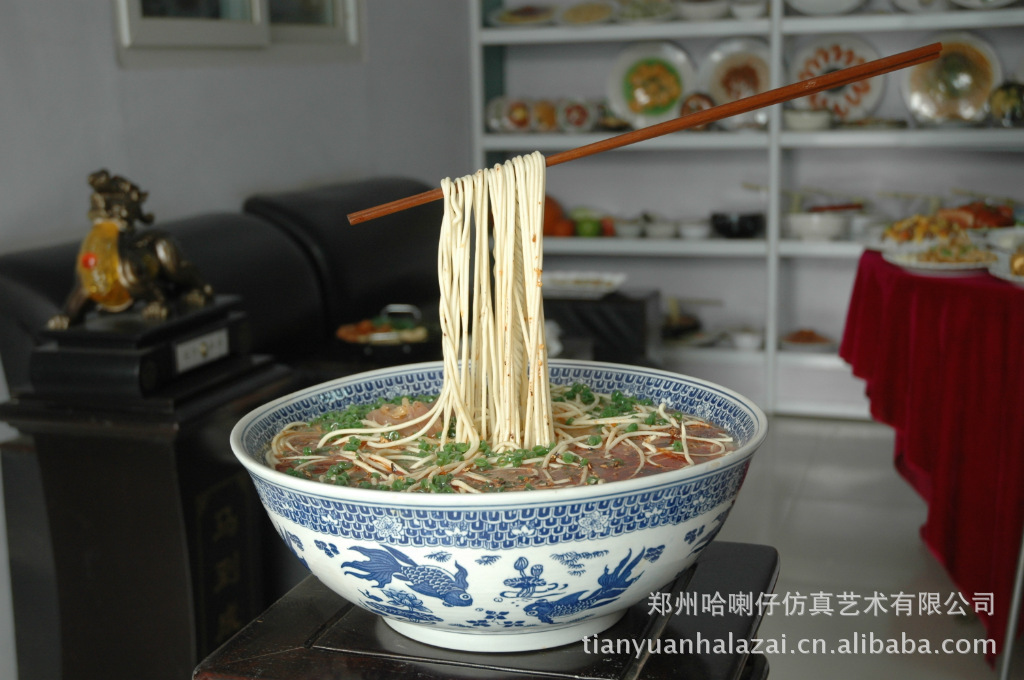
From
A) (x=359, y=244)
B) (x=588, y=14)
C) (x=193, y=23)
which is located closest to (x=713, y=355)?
(x=588, y=14)

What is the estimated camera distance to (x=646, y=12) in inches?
160

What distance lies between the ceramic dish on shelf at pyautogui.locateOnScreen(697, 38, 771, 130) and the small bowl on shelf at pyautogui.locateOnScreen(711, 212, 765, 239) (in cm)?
40

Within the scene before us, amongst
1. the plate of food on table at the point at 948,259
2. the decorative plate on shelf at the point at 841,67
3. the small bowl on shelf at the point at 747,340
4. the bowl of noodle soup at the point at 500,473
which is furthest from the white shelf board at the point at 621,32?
the bowl of noodle soup at the point at 500,473

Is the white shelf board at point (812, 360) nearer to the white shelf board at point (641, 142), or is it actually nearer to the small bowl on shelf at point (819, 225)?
the small bowl on shelf at point (819, 225)

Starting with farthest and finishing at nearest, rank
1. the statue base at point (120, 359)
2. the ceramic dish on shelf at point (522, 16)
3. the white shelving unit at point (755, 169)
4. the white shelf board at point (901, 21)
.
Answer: the ceramic dish on shelf at point (522, 16) < the white shelving unit at point (755, 169) < the white shelf board at point (901, 21) < the statue base at point (120, 359)

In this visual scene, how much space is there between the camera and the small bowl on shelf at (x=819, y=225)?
3.91 meters

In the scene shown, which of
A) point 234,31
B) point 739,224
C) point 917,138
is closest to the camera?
point 234,31

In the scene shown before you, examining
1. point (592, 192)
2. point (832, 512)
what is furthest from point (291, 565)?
point (592, 192)

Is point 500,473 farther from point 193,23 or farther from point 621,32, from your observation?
point 621,32

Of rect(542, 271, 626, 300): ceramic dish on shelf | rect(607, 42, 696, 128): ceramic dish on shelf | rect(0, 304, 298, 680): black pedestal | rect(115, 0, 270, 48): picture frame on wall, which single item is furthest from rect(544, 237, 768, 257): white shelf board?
rect(0, 304, 298, 680): black pedestal

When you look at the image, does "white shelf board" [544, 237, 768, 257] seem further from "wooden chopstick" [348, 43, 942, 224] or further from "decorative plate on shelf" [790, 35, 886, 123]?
"wooden chopstick" [348, 43, 942, 224]

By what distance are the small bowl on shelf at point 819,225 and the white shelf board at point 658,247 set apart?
153 mm

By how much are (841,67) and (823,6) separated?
32cm

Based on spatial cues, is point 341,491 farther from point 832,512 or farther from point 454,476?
point 832,512
